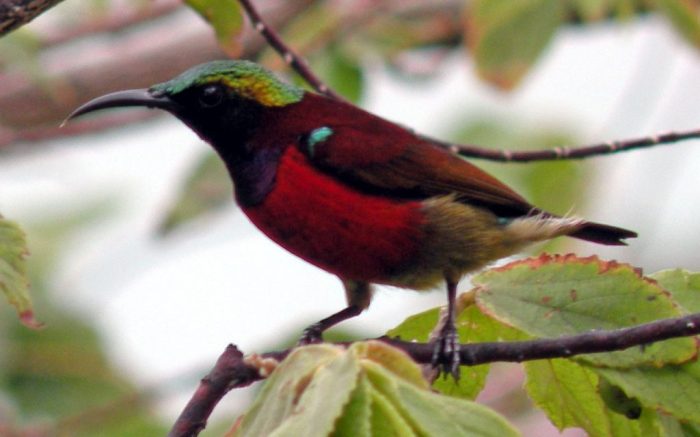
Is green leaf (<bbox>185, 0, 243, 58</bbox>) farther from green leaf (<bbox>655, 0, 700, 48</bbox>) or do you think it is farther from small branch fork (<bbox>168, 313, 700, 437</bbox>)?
green leaf (<bbox>655, 0, 700, 48</bbox>)

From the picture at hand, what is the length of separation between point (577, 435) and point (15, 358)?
2.58 meters

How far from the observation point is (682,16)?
13.4 ft

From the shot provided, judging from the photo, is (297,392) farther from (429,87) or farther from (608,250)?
(608,250)

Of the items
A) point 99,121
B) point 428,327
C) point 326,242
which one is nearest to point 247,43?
point 99,121

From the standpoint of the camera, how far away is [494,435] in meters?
1.70

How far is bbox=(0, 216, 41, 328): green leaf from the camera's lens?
216 cm

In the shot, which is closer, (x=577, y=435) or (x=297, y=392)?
(x=297, y=392)

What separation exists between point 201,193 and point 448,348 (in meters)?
2.61

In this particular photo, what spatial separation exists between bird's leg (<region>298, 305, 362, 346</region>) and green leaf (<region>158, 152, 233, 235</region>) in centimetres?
125

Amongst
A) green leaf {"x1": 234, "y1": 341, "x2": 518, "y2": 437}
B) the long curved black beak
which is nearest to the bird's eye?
the long curved black beak

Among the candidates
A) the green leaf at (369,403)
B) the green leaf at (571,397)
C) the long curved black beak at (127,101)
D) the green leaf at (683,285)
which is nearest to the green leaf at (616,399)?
the green leaf at (571,397)

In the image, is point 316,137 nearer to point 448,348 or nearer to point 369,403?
point 448,348

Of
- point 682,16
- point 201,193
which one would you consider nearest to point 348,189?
point 682,16

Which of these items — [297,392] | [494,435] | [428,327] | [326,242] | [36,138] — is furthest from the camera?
[36,138]
